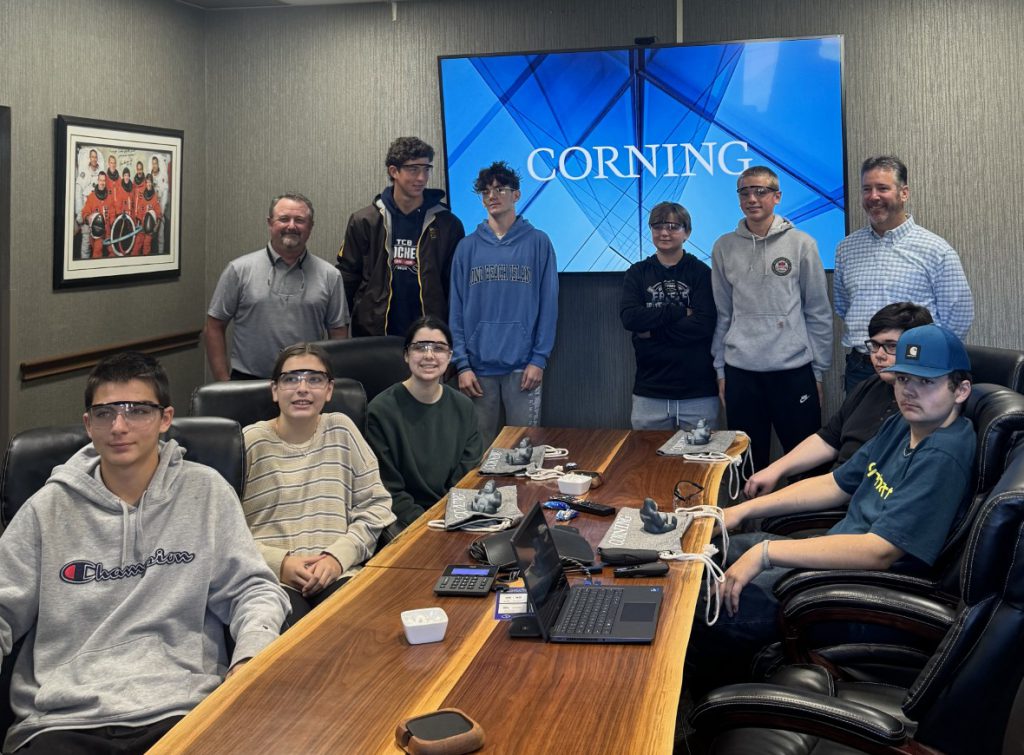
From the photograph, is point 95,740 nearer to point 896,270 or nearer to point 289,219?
point 289,219

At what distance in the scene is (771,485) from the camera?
389 centimetres

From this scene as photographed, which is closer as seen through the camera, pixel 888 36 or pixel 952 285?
pixel 952 285

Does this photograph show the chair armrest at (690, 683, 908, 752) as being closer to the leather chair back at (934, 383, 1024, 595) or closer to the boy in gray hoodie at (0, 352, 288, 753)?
the leather chair back at (934, 383, 1024, 595)

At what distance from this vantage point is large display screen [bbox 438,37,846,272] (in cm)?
541

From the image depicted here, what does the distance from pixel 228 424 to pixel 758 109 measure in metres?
3.47

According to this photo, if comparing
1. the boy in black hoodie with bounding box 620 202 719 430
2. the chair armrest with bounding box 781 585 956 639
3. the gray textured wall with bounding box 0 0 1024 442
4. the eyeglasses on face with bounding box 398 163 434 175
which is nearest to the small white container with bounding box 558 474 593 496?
the chair armrest with bounding box 781 585 956 639

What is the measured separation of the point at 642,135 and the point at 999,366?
2629 mm

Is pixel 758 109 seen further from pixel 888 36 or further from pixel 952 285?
pixel 952 285

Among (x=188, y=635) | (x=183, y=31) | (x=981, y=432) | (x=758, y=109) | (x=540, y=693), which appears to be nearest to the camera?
(x=540, y=693)

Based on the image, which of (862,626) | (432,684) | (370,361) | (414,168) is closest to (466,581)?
(432,684)

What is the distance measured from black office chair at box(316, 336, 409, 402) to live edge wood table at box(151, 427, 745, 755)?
Answer: 165 cm

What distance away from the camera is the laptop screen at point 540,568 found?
2217 millimetres

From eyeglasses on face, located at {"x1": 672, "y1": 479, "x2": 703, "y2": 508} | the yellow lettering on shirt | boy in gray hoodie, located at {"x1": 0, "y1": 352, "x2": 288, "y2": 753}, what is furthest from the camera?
eyeglasses on face, located at {"x1": 672, "y1": 479, "x2": 703, "y2": 508}

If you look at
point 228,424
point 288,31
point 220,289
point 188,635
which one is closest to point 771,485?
point 228,424
